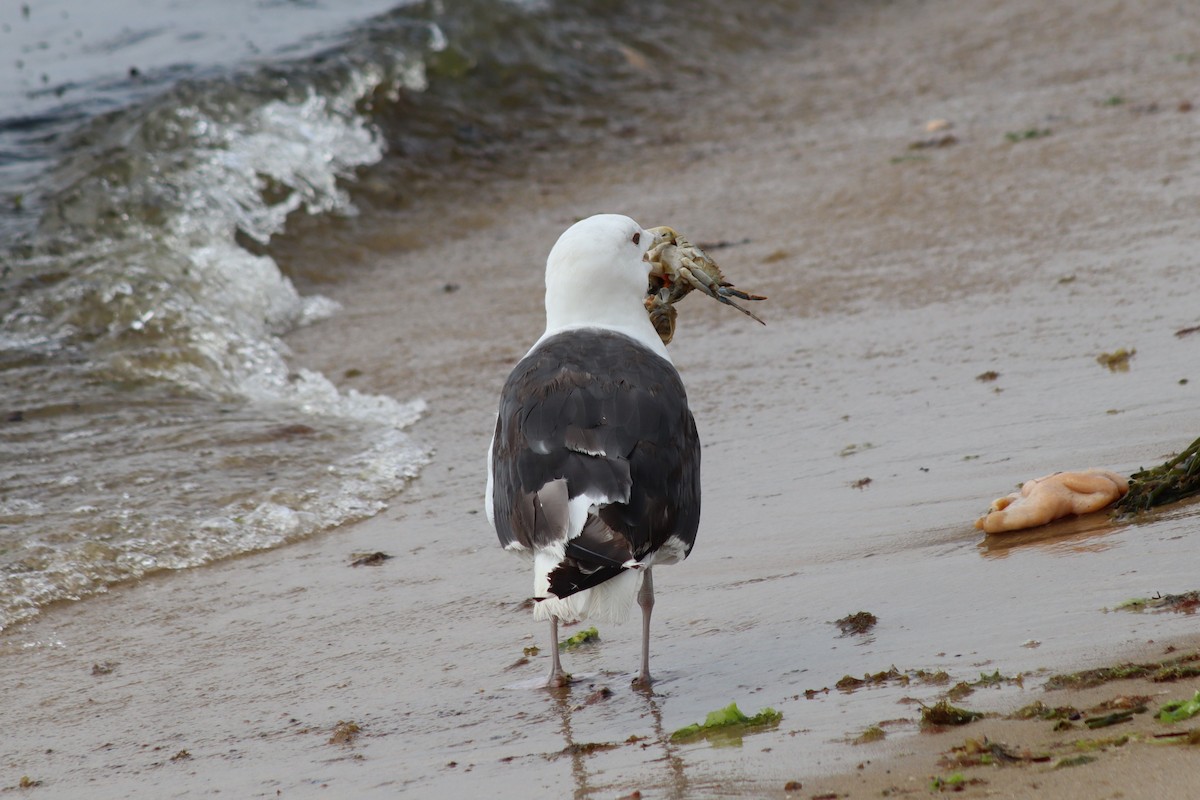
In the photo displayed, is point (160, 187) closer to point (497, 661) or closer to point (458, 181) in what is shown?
point (458, 181)

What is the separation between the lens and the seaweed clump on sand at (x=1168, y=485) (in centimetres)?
426

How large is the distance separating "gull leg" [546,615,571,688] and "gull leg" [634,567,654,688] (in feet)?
0.69

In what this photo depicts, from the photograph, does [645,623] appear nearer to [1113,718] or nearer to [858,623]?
[858,623]

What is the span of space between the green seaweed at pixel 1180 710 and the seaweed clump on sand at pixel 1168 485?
1.51 m

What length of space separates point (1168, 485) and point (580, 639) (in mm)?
1863

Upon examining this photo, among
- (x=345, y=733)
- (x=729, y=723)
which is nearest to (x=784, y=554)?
(x=729, y=723)

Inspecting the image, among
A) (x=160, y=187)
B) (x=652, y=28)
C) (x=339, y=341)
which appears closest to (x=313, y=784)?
(x=339, y=341)

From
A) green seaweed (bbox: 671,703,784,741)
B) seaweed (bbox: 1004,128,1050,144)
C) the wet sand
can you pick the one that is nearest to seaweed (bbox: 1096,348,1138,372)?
the wet sand

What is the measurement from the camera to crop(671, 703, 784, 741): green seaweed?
3.49m

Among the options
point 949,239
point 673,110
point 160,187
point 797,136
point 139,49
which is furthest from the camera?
point 139,49

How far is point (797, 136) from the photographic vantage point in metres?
12.3

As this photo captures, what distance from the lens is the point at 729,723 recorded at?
354 centimetres

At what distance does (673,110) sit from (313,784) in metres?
11.5

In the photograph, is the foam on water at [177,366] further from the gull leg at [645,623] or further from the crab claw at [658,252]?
the gull leg at [645,623]
